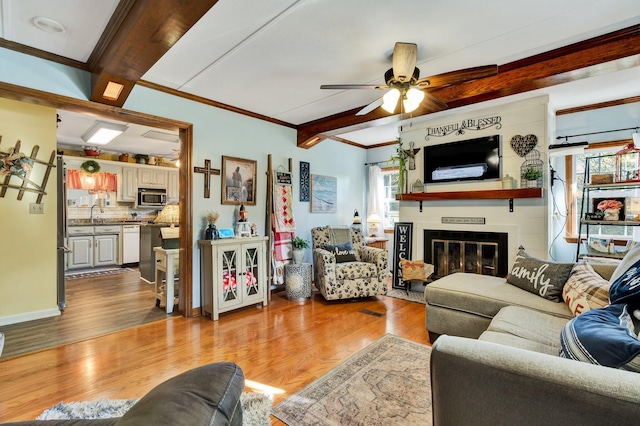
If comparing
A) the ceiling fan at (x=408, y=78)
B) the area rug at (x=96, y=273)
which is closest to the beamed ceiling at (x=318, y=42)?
the ceiling fan at (x=408, y=78)

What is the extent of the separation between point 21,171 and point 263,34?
3.05 m

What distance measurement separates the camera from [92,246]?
587cm

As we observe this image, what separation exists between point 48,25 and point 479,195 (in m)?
4.39

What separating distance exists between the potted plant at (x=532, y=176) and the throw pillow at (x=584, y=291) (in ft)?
5.00

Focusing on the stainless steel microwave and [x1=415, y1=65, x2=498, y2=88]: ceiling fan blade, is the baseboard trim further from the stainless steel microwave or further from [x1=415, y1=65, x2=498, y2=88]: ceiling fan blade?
[x1=415, y1=65, x2=498, y2=88]: ceiling fan blade

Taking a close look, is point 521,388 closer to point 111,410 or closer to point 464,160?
point 111,410

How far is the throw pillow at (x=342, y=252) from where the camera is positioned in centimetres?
415

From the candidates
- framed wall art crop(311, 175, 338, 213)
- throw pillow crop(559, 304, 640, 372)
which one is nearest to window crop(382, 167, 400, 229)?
framed wall art crop(311, 175, 338, 213)

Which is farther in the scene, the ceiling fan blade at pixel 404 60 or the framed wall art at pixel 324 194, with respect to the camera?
the framed wall art at pixel 324 194

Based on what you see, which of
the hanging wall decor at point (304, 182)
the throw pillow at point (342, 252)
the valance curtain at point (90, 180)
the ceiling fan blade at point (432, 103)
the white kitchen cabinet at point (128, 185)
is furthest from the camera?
the white kitchen cabinet at point (128, 185)

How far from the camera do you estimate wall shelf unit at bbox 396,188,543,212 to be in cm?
349

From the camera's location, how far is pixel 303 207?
4.70 meters

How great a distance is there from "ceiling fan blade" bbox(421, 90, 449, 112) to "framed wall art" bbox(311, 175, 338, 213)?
2174mm

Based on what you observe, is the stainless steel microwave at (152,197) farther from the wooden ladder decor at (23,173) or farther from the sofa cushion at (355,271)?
the sofa cushion at (355,271)
